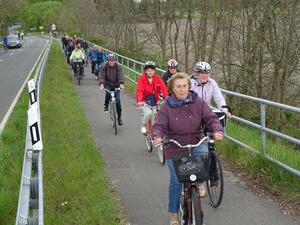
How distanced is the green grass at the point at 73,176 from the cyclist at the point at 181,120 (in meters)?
1.37

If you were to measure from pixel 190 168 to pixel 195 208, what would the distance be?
16.1 inches

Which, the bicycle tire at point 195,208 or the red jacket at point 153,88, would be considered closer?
the bicycle tire at point 195,208

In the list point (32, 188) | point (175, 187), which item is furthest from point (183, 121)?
point (32, 188)

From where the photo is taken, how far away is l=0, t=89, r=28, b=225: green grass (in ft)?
21.5

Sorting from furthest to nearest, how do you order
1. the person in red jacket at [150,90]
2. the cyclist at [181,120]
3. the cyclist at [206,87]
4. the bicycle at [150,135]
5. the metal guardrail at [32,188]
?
the person in red jacket at [150,90]
the bicycle at [150,135]
the cyclist at [206,87]
the cyclist at [181,120]
the metal guardrail at [32,188]

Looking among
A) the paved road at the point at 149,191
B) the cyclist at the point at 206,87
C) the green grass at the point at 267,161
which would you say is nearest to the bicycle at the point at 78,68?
the paved road at the point at 149,191

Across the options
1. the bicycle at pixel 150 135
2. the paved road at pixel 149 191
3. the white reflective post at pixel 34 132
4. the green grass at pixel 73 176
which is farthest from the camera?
the bicycle at pixel 150 135

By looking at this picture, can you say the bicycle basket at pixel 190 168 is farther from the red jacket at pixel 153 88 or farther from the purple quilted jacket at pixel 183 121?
the red jacket at pixel 153 88

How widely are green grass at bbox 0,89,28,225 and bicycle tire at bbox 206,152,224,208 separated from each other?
97.9 inches

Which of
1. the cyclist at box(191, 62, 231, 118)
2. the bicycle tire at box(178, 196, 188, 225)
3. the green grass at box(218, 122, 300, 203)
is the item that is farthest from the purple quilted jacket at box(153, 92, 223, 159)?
the green grass at box(218, 122, 300, 203)

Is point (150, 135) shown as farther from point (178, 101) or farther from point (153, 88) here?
point (178, 101)

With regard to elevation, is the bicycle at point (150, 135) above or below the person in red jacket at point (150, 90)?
below

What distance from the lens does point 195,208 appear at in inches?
203

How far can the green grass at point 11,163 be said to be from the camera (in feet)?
21.5
